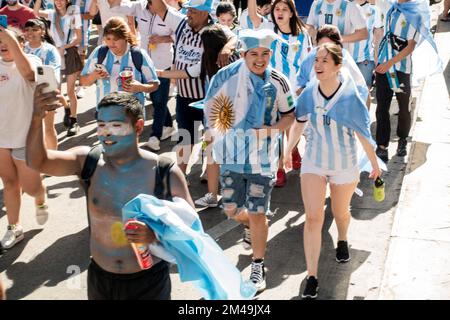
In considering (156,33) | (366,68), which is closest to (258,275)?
(366,68)

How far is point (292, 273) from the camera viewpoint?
21.6 ft

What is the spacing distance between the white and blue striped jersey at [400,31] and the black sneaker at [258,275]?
3585mm

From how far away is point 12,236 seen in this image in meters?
7.14

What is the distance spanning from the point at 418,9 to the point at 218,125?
3455mm

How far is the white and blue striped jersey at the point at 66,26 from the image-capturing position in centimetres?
1066

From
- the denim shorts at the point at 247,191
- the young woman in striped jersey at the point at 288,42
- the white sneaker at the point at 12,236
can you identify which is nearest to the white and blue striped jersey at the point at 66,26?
the young woman in striped jersey at the point at 288,42

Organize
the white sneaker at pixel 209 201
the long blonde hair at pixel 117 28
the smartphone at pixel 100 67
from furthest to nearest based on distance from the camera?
the white sneaker at pixel 209 201 → the smartphone at pixel 100 67 → the long blonde hair at pixel 117 28

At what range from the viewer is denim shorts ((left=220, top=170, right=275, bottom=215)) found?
6.29m

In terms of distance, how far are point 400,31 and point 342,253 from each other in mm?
3195

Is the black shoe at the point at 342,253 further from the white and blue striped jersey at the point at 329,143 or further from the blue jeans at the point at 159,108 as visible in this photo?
the blue jeans at the point at 159,108

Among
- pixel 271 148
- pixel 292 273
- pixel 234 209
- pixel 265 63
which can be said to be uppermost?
pixel 265 63
